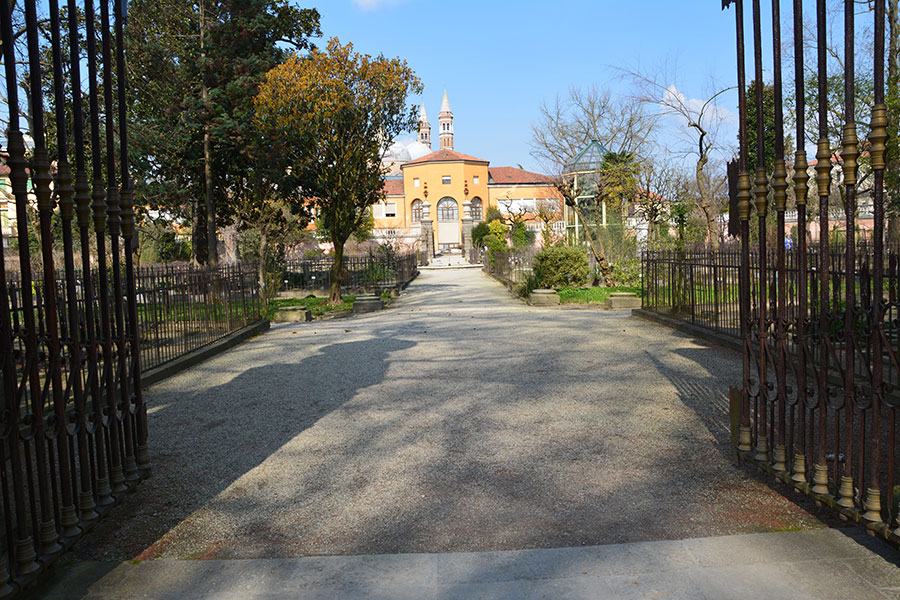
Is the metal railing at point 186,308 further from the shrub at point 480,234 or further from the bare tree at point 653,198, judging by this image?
the shrub at point 480,234

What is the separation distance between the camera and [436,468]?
4414 mm

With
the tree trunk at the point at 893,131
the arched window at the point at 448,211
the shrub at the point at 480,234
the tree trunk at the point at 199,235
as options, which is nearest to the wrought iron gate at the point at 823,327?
the tree trunk at the point at 893,131

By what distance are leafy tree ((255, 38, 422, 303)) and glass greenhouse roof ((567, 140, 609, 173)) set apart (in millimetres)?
9042

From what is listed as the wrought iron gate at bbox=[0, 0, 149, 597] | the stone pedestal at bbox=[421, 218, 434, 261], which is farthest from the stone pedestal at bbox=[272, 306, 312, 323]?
the stone pedestal at bbox=[421, 218, 434, 261]

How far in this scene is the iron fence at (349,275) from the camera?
23594 mm

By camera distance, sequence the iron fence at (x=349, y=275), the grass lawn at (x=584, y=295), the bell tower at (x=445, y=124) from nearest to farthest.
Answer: the grass lawn at (x=584, y=295) → the iron fence at (x=349, y=275) → the bell tower at (x=445, y=124)

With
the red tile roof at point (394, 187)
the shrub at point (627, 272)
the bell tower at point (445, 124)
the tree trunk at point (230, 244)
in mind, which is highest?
the bell tower at point (445, 124)

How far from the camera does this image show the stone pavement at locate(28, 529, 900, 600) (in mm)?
2715

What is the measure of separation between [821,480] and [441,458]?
2.28m

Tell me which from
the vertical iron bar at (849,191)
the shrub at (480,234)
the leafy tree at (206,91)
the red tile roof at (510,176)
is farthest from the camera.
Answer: the red tile roof at (510,176)

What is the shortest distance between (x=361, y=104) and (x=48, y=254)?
1506 centimetres

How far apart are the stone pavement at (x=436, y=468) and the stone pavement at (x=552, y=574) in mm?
23

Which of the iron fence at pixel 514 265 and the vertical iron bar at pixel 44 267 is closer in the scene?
the vertical iron bar at pixel 44 267

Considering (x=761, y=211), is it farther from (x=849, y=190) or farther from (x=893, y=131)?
(x=893, y=131)
